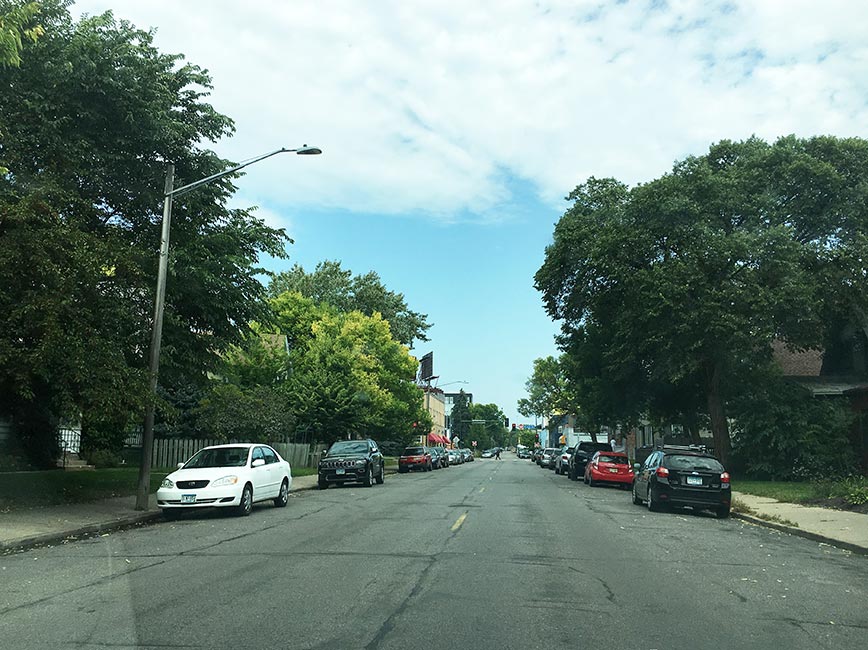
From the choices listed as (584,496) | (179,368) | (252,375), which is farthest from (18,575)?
(252,375)

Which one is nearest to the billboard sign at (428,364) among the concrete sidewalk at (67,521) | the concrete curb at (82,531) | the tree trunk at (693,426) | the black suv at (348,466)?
the tree trunk at (693,426)

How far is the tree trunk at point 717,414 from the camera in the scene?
98.1 ft

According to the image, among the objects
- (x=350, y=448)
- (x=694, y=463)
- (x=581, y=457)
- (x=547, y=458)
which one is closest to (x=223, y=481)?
(x=694, y=463)

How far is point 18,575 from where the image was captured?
916cm

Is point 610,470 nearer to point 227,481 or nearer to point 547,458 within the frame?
point 227,481

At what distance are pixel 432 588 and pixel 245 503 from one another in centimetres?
906

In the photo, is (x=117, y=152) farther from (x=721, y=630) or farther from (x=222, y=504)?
(x=721, y=630)

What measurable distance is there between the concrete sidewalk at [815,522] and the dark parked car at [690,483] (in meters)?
0.74

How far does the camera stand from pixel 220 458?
17.1 metres

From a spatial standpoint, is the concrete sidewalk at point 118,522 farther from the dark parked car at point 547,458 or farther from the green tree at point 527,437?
the green tree at point 527,437

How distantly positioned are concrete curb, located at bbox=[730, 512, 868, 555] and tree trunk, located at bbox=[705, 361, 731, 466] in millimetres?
12089

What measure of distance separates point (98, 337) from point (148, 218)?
6.64 metres

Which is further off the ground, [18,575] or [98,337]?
[98,337]

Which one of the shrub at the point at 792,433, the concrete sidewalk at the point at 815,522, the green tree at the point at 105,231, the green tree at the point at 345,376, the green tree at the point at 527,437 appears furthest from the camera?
the green tree at the point at 527,437
